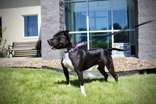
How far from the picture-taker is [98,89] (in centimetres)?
706

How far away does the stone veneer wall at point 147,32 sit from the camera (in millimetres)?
14367

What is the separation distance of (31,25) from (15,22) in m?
0.86

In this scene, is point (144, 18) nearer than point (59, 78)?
No

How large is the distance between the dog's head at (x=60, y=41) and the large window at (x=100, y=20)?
27.4ft

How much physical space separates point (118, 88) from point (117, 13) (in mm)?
9009

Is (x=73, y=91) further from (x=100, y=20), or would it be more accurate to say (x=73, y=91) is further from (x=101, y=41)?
(x=100, y=20)

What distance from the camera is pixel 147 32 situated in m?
14.4

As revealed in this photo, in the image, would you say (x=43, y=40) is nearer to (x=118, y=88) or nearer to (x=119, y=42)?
(x=119, y=42)

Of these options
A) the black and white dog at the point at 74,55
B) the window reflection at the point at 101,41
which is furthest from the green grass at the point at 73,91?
the window reflection at the point at 101,41

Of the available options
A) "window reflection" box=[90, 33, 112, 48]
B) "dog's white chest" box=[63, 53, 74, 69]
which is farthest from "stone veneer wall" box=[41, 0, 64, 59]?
"dog's white chest" box=[63, 53, 74, 69]

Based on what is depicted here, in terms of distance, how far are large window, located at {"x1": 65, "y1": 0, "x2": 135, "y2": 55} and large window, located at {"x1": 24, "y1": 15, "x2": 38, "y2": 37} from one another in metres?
3.85

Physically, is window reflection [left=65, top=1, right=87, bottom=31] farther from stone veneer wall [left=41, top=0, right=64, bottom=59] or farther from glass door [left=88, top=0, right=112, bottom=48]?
stone veneer wall [left=41, top=0, right=64, bottom=59]

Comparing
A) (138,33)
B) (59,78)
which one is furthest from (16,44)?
(59,78)

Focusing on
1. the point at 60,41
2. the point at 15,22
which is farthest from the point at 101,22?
the point at 60,41
